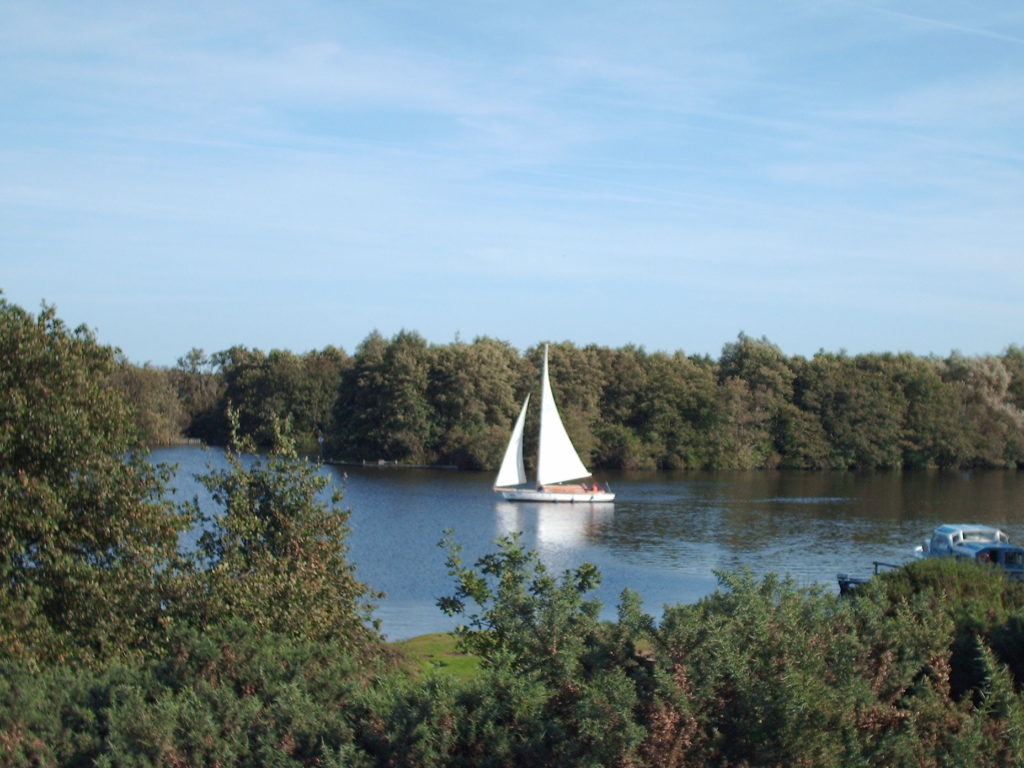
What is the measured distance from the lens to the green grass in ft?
55.5

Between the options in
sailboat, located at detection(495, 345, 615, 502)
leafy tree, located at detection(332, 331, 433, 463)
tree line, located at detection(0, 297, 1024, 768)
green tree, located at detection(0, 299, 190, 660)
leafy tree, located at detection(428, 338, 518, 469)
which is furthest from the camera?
leafy tree, located at detection(332, 331, 433, 463)

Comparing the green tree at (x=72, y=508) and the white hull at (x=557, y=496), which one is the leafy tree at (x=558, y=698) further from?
the white hull at (x=557, y=496)

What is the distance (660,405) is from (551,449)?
2650 centimetres

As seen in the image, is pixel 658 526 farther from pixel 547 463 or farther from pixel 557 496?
pixel 547 463

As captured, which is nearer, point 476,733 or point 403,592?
point 476,733

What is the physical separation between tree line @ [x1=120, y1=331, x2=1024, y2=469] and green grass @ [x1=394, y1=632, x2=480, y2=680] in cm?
5147

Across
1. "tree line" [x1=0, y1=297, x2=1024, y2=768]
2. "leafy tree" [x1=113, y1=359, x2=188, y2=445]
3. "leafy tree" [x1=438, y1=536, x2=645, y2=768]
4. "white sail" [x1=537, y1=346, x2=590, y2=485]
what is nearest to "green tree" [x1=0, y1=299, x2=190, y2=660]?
"tree line" [x1=0, y1=297, x2=1024, y2=768]

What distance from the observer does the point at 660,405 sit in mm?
82688

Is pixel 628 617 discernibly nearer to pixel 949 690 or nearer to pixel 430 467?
pixel 949 690

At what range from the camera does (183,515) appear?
13.3 metres

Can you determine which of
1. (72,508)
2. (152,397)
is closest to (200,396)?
(152,397)

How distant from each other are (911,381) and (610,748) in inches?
3484

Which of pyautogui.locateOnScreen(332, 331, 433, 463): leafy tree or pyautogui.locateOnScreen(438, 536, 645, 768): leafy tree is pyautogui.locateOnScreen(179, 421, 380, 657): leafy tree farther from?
pyautogui.locateOnScreen(332, 331, 433, 463): leafy tree

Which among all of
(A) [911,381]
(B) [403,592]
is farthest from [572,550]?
(A) [911,381]
